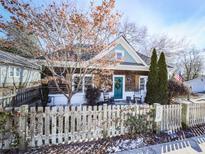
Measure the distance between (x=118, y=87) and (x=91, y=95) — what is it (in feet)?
10.6

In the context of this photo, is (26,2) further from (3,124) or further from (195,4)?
(195,4)

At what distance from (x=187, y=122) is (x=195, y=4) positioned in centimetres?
805

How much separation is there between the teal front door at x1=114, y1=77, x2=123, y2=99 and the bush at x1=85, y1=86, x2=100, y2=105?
2.37 m

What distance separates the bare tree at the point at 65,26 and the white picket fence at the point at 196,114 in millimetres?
4888

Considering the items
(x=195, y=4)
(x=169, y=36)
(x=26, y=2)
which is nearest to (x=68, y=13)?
(x=26, y=2)

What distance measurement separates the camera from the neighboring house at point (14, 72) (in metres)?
10.6

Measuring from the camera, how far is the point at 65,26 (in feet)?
21.8

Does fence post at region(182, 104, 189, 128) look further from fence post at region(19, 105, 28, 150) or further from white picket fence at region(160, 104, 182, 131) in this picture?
fence post at region(19, 105, 28, 150)

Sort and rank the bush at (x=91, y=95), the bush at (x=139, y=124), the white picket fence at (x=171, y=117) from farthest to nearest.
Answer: the bush at (x=91, y=95) < the white picket fence at (x=171, y=117) < the bush at (x=139, y=124)

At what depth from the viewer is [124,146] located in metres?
5.22

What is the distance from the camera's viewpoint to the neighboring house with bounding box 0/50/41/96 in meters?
10.6

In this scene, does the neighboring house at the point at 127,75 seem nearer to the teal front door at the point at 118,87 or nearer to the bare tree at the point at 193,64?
the teal front door at the point at 118,87

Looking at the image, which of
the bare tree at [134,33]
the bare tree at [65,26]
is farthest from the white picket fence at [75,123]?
the bare tree at [134,33]

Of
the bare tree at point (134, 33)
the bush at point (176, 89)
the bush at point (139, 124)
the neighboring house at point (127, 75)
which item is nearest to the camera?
the bush at point (139, 124)
